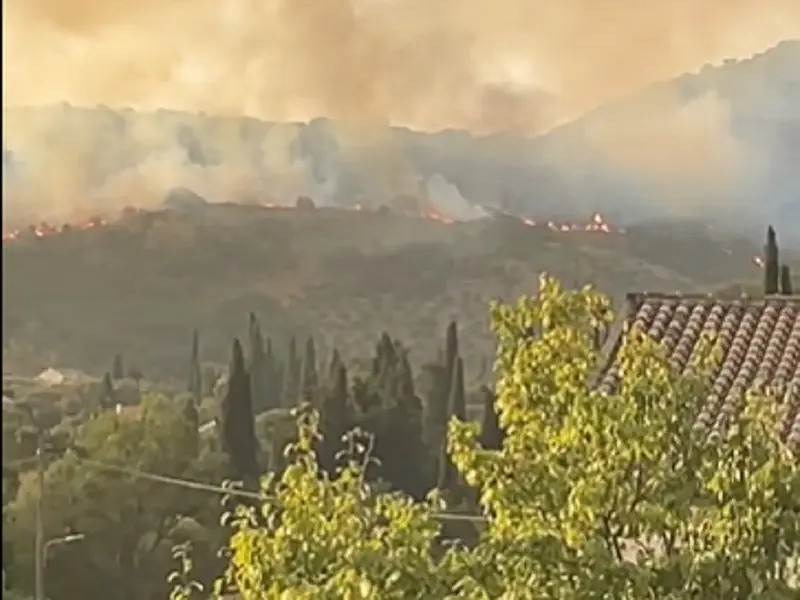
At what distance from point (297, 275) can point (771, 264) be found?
1.44m

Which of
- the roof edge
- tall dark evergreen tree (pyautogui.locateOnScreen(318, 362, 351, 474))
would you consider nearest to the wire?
tall dark evergreen tree (pyautogui.locateOnScreen(318, 362, 351, 474))

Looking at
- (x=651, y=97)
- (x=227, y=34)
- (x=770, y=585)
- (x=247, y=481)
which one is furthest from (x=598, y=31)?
(x=770, y=585)

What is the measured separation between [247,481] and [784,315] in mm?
1612

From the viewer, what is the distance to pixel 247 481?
4.82 meters

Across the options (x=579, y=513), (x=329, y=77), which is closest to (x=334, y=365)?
(x=329, y=77)

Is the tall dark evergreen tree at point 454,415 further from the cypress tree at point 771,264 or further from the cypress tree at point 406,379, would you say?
the cypress tree at point 771,264

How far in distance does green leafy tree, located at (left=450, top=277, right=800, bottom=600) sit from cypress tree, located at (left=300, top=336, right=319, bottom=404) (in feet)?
3.76

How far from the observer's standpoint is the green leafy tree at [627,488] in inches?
135

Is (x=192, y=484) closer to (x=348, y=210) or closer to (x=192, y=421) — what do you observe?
(x=192, y=421)

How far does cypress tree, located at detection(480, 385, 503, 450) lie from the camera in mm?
4156

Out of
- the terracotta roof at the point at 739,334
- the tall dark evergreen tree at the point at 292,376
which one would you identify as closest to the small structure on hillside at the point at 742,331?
the terracotta roof at the point at 739,334

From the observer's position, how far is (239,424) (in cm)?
482

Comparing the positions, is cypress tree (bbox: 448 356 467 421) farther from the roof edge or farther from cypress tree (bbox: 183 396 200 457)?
cypress tree (bbox: 183 396 200 457)

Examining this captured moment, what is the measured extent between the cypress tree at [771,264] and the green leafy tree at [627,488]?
5.07 ft
